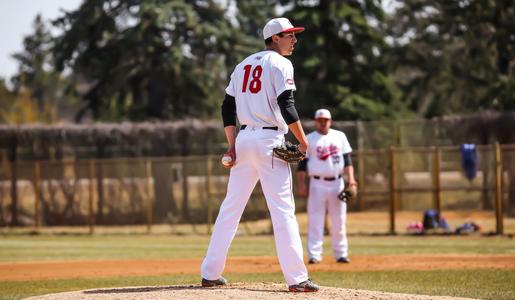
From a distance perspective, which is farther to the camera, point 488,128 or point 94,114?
point 94,114

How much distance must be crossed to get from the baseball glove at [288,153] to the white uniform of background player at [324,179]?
6.03 meters

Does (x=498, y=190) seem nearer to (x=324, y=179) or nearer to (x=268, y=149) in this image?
(x=324, y=179)

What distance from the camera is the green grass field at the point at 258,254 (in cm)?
1162

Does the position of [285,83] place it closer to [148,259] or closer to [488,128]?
[148,259]

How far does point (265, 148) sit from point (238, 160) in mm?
298

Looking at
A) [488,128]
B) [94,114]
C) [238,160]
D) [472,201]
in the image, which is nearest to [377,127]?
[488,128]

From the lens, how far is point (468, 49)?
40.1 metres

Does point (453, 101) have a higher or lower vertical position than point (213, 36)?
lower

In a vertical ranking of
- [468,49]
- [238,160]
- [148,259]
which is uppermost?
[468,49]

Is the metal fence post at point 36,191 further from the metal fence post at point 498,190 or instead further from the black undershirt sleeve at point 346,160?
the black undershirt sleeve at point 346,160

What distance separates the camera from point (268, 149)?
29.0 feet

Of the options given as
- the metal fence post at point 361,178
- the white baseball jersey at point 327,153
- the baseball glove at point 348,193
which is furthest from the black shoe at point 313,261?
the metal fence post at point 361,178

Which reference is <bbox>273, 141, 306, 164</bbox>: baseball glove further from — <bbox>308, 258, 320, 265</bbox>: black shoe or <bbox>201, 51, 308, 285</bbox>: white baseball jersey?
<bbox>308, 258, 320, 265</bbox>: black shoe

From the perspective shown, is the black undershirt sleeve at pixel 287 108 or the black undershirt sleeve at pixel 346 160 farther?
the black undershirt sleeve at pixel 346 160
